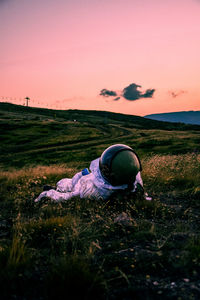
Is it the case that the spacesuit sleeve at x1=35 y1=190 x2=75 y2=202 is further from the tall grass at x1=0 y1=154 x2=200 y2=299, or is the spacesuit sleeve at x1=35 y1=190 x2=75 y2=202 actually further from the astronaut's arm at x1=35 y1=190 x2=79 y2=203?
the tall grass at x1=0 y1=154 x2=200 y2=299

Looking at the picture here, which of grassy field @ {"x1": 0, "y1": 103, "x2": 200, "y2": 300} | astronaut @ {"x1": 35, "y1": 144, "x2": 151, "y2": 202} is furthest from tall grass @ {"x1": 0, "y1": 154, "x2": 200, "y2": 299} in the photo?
astronaut @ {"x1": 35, "y1": 144, "x2": 151, "y2": 202}

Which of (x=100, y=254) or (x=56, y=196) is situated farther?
(x=56, y=196)

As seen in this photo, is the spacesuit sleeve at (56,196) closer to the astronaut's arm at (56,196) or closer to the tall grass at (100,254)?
the astronaut's arm at (56,196)

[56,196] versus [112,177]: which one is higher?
[112,177]

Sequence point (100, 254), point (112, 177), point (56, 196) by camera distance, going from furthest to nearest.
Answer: point (56, 196) → point (112, 177) → point (100, 254)

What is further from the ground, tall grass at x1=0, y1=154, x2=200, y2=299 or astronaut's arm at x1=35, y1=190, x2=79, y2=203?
tall grass at x1=0, y1=154, x2=200, y2=299

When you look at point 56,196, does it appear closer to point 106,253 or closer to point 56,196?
point 56,196

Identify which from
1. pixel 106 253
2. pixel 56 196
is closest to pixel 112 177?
pixel 56 196

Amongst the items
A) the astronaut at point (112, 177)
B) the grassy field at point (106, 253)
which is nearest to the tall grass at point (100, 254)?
the grassy field at point (106, 253)

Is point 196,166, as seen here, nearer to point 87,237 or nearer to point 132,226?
point 132,226

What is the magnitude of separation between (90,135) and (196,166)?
61583mm

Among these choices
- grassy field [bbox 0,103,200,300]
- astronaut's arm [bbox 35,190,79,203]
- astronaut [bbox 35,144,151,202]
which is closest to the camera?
grassy field [bbox 0,103,200,300]

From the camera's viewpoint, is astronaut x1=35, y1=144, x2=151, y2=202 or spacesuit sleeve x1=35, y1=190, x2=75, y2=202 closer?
astronaut x1=35, y1=144, x2=151, y2=202

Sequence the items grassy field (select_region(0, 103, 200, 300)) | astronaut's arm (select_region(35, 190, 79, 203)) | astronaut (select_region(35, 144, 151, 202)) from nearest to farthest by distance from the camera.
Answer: grassy field (select_region(0, 103, 200, 300))
astronaut (select_region(35, 144, 151, 202))
astronaut's arm (select_region(35, 190, 79, 203))
